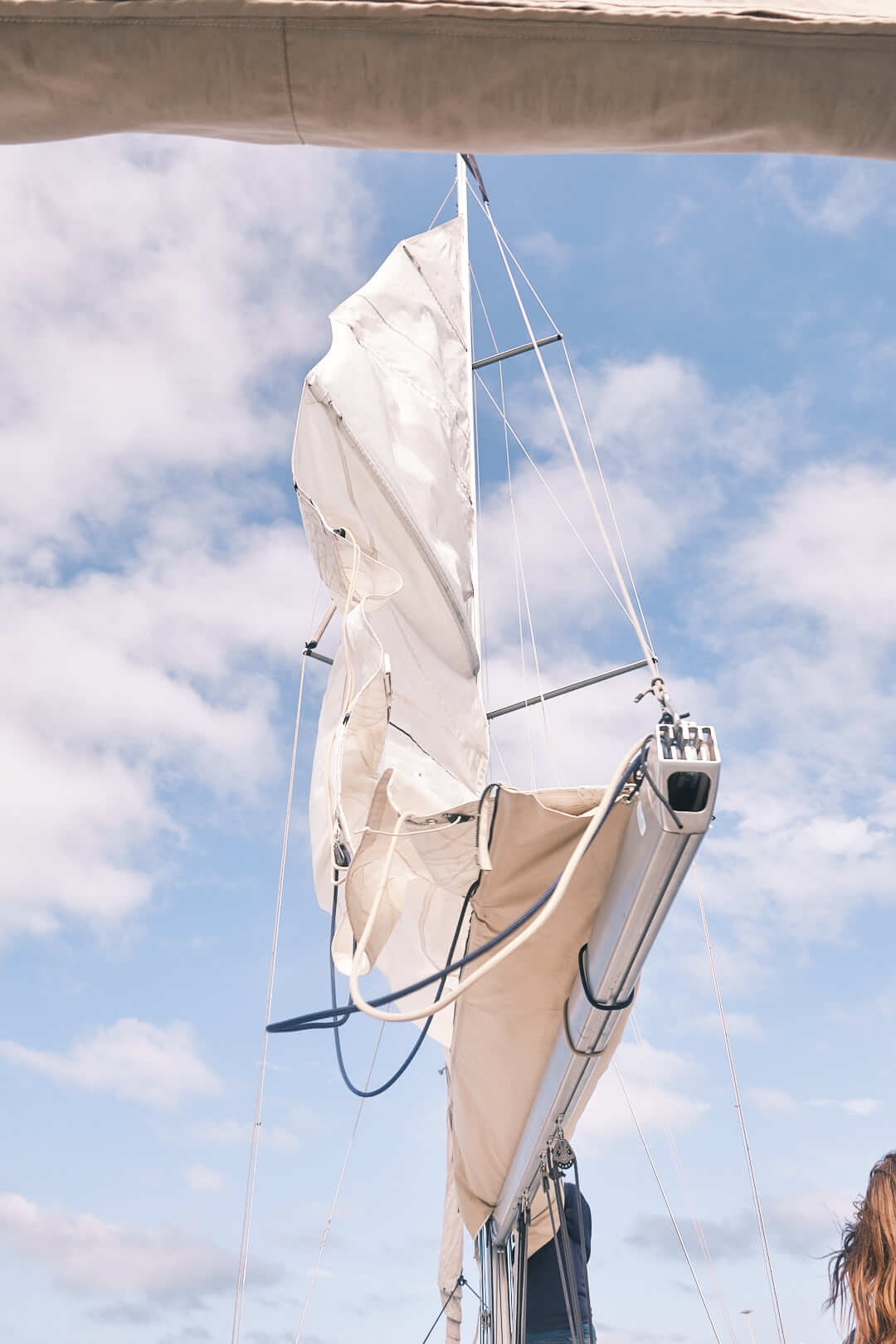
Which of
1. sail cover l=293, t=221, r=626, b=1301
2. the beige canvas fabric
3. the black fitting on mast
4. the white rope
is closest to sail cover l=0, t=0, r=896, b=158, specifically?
the white rope

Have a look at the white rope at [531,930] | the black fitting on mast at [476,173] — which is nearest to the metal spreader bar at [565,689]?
the white rope at [531,930]

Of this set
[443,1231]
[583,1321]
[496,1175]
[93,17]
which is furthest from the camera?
[443,1231]

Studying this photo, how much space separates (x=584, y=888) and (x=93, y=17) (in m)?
2.35

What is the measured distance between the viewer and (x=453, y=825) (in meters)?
2.73

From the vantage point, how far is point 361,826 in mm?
3344

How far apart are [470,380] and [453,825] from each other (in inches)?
181

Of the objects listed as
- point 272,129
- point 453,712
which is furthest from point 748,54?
point 453,712

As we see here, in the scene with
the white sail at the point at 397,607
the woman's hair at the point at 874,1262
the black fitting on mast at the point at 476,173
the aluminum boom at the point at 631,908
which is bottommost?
the woman's hair at the point at 874,1262

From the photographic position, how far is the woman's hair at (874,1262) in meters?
1.34

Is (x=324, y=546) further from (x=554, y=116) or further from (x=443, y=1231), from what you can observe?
(x=443, y=1231)

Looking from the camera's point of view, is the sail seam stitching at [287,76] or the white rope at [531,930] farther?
the white rope at [531,930]

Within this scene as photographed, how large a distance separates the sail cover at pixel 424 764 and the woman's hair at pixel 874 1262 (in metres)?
0.80

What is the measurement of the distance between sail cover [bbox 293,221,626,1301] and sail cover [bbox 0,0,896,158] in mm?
1559

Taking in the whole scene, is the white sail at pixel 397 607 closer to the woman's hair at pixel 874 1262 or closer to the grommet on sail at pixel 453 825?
the grommet on sail at pixel 453 825
